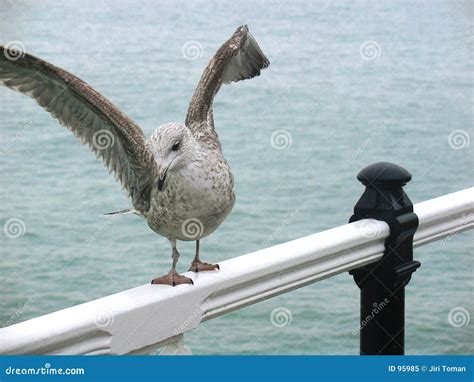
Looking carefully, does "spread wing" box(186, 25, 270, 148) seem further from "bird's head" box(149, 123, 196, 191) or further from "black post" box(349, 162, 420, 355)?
"black post" box(349, 162, 420, 355)

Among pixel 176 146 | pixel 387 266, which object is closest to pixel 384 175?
pixel 387 266

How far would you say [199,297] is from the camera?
1.97 metres

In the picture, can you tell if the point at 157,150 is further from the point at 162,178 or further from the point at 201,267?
the point at 201,267

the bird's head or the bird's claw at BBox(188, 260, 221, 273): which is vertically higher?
the bird's head

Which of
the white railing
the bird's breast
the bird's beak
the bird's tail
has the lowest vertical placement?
the white railing

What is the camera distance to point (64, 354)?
5.66 ft

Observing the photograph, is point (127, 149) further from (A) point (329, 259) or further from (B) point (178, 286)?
(A) point (329, 259)

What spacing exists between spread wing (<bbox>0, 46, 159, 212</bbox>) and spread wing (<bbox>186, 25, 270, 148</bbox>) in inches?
6.7

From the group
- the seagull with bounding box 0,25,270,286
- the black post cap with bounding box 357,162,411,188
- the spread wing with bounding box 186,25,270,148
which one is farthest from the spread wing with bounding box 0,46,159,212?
the black post cap with bounding box 357,162,411,188

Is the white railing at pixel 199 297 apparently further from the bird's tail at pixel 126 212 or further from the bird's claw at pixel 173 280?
the bird's tail at pixel 126 212

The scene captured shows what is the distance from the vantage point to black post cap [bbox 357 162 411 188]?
7.97 feet

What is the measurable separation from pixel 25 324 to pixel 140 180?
2.11ft

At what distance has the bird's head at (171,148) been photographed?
6.86 feet

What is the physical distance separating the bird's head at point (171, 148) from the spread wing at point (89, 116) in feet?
0.14
